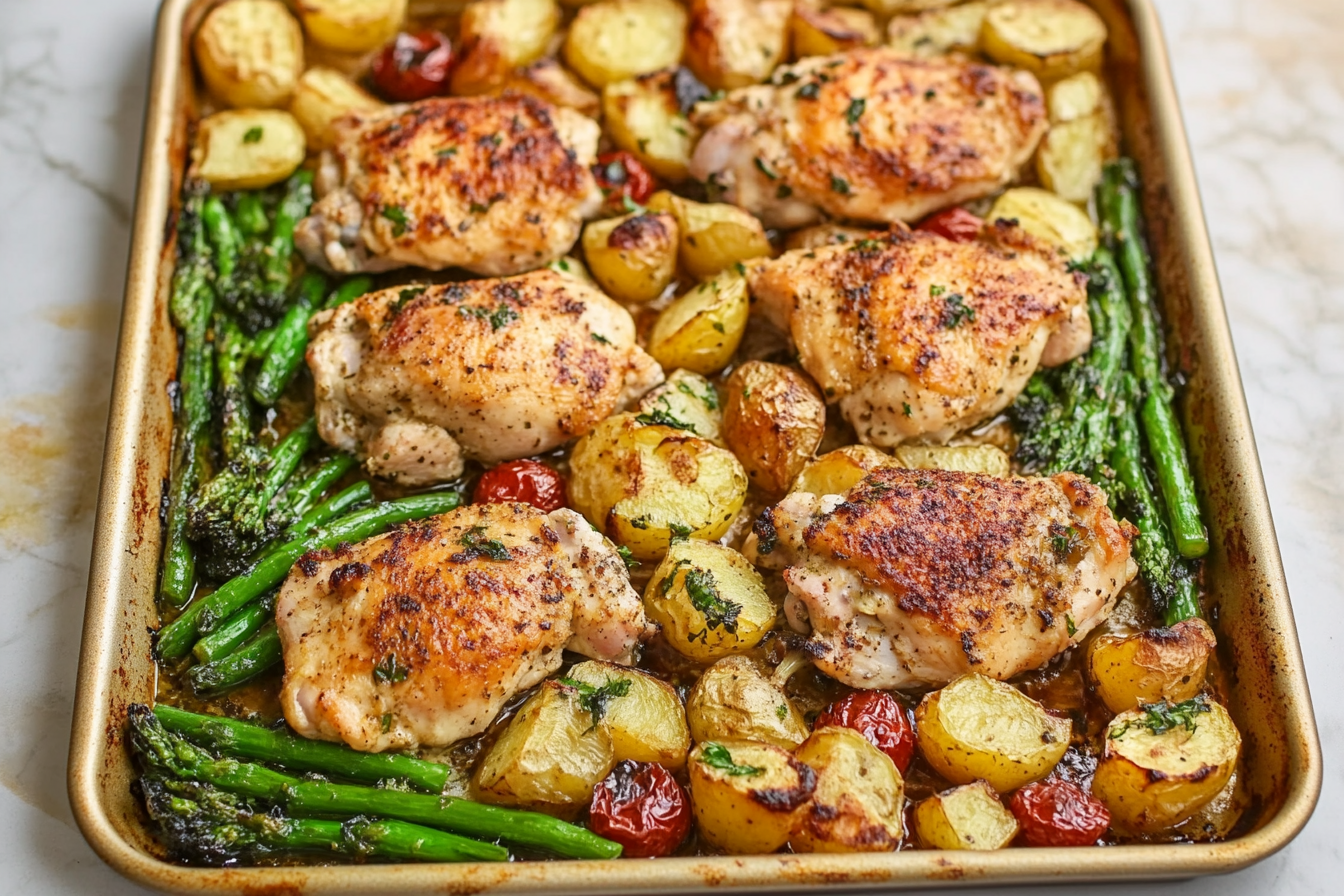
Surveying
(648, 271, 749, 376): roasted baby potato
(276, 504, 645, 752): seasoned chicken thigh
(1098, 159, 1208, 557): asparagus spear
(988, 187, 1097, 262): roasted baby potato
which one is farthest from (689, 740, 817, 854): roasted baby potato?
(988, 187, 1097, 262): roasted baby potato

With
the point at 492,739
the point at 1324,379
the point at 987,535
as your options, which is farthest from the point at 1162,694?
the point at 492,739

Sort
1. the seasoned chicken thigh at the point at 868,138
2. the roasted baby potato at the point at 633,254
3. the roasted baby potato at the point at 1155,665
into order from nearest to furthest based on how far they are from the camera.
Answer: the roasted baby potato at the point at 1155,665 → the roasted baby potato at the point at 633,254 → the seasoned chicken thigh at the point at 868,138

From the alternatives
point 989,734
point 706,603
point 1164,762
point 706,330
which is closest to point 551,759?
point 706,603

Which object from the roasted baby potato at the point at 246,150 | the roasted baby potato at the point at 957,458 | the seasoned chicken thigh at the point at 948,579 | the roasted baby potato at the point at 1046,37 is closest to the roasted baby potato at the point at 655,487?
the seasoned chicken thigh at the point at 948,579

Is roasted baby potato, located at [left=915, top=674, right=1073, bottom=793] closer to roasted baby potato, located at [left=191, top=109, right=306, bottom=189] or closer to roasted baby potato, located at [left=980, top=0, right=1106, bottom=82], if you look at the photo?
roasted baby potato, located at [left=980, top=0, right=1106, bottom=82]

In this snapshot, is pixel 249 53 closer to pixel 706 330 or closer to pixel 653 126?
pixel 653 126

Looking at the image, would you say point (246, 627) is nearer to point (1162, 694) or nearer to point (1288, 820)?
point (1162, 694)

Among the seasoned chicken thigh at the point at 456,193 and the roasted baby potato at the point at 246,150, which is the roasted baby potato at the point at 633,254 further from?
the roasted baby potato at the point at 246,150
